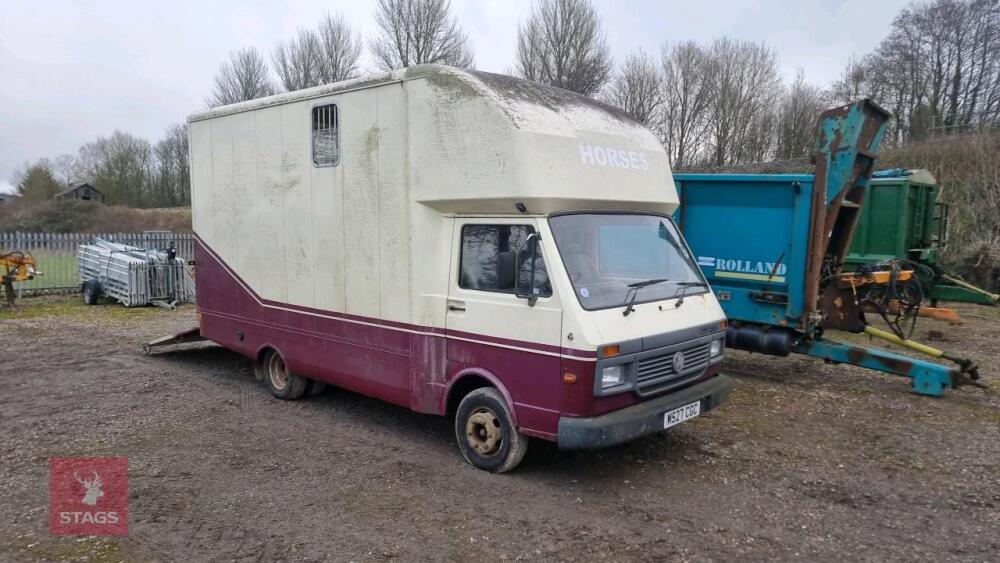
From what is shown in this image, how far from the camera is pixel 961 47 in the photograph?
110 feet

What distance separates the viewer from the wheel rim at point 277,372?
7.14 metres

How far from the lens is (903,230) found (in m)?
11.4

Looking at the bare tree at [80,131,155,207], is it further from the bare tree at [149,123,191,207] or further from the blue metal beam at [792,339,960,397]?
the blue metal beam at [792,339,960,397]

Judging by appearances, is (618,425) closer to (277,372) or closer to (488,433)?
(488,433)

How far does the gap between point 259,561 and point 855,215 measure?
747cm

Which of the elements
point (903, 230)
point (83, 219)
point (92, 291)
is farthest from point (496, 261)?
point (83, 219)

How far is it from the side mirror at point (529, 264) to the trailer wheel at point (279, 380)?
11.0ft

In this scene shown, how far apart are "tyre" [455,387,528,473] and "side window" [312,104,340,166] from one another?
2.66 meters

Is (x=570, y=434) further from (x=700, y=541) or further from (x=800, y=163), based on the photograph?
(x=800, y=163)

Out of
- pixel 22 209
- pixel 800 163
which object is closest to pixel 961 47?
pixel 800 163

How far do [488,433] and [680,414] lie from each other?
58.5 inches

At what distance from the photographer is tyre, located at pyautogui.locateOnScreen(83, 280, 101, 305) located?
46.9 ft

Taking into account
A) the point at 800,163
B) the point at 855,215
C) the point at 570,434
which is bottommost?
the point at 570,434

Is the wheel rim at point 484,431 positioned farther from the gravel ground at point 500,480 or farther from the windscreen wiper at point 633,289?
the windscreen wiper at point 633,289
